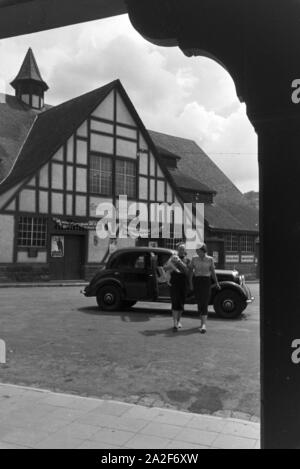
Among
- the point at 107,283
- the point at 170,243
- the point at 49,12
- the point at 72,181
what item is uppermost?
the point at 72,181

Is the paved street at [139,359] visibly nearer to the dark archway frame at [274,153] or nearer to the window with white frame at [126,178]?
the dark archway frame at [274,153]

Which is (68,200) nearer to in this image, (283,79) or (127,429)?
(127,429)

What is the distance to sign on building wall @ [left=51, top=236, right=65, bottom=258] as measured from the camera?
24891 mm

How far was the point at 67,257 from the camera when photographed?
1000 inches

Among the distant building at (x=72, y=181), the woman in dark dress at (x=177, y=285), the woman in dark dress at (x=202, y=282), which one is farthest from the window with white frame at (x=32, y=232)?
the woman in dark dress at (x=202, y=282)

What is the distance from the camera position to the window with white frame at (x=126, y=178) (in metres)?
27.3

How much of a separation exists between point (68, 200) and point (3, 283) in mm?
5309

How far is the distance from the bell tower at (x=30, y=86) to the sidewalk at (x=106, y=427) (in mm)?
30370

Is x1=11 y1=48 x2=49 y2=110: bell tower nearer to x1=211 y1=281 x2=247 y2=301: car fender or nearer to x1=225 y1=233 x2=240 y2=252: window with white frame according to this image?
x1=225 y1=233 x2=240 y2=252: window with white frame

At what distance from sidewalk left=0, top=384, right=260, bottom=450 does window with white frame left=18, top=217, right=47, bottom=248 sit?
19.3 meters

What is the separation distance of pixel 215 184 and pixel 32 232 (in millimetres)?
18192

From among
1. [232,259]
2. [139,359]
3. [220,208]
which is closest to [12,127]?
[220,208]

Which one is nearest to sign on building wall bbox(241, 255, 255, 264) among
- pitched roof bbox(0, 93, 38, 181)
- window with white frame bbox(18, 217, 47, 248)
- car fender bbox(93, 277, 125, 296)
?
window with white frame bbox(18, 217, 47, 248)

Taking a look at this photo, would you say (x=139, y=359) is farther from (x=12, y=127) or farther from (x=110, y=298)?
(x=12, y=127)
